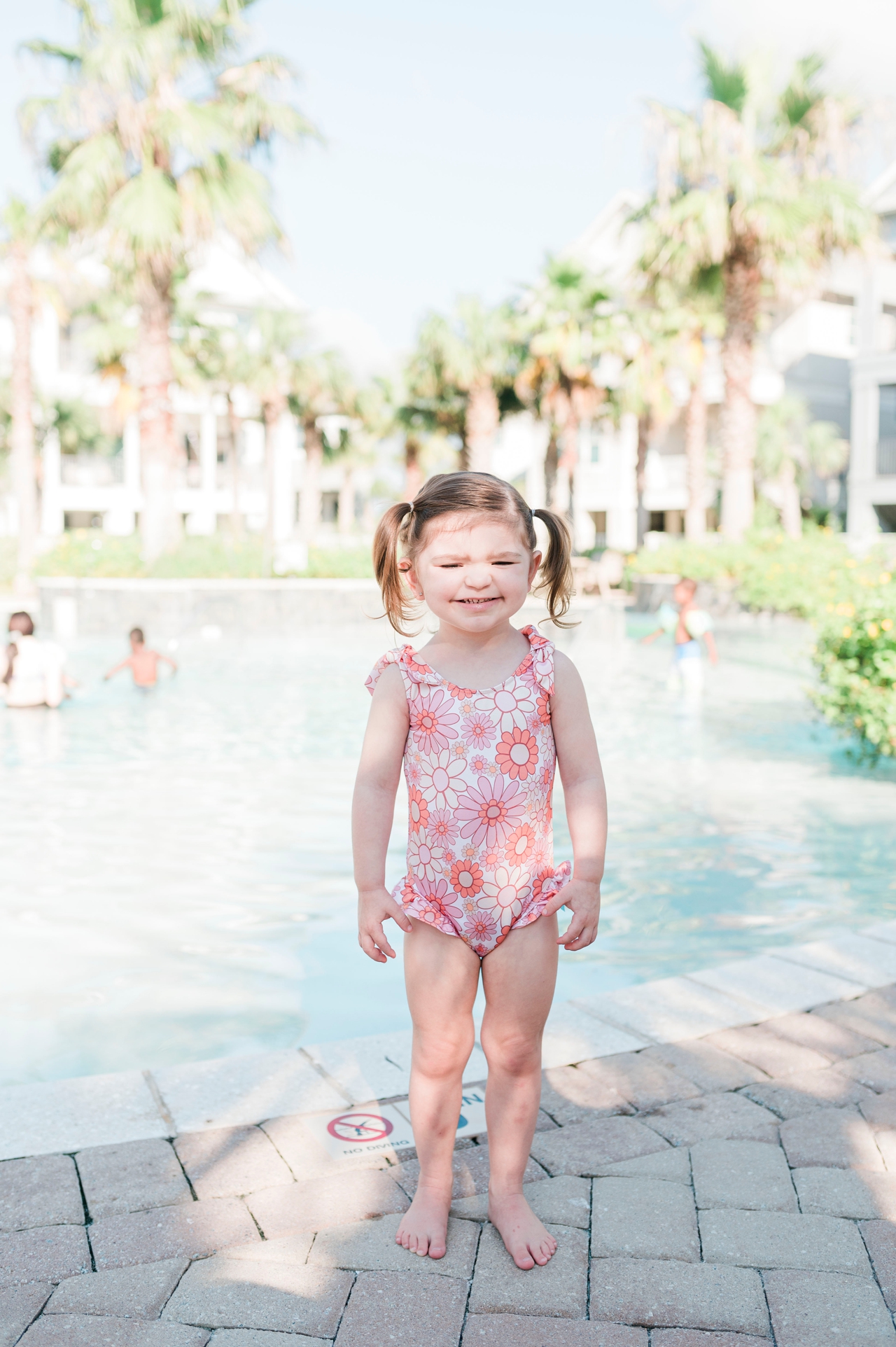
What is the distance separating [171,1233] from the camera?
2.31 m

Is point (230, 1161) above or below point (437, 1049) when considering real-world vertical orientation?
below

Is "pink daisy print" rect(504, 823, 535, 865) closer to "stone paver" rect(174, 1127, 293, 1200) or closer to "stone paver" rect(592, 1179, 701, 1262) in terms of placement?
"stone paver" rect(592, 1179, 701, 1262)

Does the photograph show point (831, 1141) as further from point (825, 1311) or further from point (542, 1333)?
point (542, 1333)

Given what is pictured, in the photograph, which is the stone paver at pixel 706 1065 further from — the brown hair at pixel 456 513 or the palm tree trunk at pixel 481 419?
the palm tree trunk at pixel 481 419

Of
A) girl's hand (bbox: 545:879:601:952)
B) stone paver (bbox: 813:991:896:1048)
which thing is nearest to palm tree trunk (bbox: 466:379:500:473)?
stone paver (bbox: 813:991:896:1048)

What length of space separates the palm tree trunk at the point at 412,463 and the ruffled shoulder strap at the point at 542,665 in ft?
123

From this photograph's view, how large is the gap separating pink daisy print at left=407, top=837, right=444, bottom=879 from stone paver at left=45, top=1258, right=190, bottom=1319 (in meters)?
0.86

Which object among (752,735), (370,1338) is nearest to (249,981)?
(370,1338)

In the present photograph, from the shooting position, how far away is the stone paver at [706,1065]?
302cm

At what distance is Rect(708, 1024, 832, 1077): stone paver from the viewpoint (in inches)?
122

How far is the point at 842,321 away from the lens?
4297 cm

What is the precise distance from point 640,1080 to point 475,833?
109 cm

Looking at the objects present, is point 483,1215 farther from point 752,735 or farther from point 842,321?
point 842,321

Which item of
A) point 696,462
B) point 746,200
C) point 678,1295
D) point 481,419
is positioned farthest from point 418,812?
point 481,419
